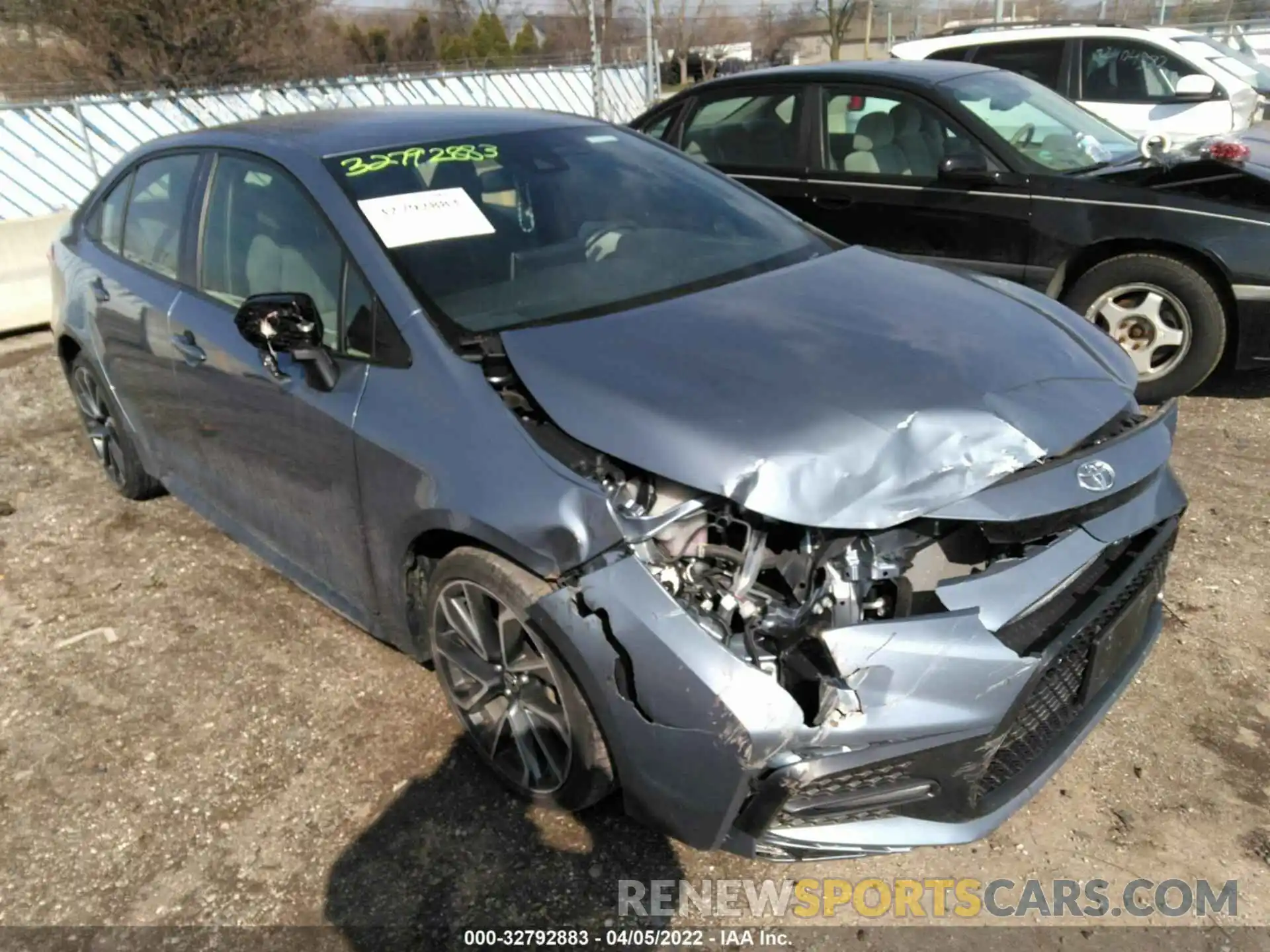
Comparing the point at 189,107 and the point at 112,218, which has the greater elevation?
the point at 189,107

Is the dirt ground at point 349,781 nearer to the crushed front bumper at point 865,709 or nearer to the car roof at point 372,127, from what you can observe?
the crushed front bumper at point 865,709

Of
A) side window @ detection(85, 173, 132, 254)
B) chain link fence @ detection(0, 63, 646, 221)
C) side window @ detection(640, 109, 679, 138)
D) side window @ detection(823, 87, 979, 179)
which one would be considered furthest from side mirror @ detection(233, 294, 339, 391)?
chain link fence @ detection(0, 63, 646, 221)

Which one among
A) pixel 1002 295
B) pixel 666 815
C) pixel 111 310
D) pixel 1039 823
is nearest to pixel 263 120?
pixel 111 310

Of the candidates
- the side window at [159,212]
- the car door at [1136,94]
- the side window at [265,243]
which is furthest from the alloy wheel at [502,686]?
the car door at [1136,94]

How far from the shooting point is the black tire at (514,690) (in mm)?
2330

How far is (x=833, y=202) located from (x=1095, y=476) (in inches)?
144

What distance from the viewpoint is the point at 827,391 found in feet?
7.68

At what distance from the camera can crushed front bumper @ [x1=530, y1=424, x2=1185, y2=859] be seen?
6.58 ft

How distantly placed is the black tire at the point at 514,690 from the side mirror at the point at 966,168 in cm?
370

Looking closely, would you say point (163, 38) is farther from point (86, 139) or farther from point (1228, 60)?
point (1228, 60)

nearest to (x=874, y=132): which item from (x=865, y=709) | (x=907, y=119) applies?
(x=907, y=119)

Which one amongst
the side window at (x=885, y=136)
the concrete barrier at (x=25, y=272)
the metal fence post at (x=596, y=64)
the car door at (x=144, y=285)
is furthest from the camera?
the metal fence post at (x=596, y=64)

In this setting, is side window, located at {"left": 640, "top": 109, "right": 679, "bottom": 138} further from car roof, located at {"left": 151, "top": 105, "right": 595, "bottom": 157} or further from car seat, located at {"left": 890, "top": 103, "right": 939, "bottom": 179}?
car roof, located at {"left": 151, "top": 105, "right": 595, "bottom": 157}

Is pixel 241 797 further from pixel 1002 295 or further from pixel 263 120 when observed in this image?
pixel 1002 295
